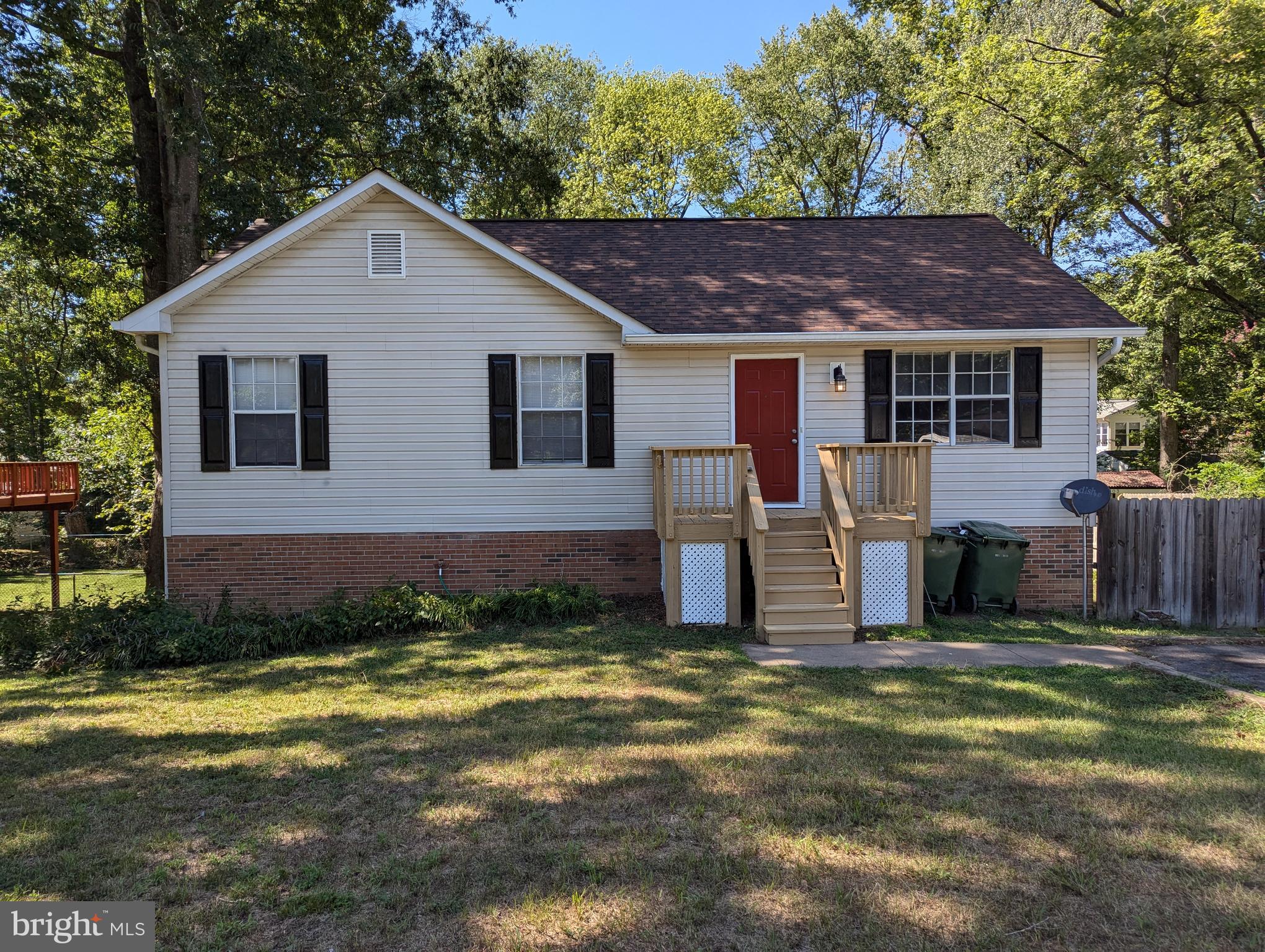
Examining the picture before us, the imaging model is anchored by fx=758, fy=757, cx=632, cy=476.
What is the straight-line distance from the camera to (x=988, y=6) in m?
16.7

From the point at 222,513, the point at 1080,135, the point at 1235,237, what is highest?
the point at 1080,135

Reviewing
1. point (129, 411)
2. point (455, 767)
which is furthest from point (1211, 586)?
point (129, 411)

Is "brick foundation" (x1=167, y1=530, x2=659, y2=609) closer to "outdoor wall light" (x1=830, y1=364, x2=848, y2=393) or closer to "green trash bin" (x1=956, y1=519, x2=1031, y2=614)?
"outdoor wall light" (x1=830, y1=364, x2=848, y2=393)

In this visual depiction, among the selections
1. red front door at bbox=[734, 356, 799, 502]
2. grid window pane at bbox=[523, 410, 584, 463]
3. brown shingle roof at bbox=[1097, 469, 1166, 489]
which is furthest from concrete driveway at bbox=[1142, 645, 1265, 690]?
brown shingle roof at bbox=[1097, 469, 1166, 489]

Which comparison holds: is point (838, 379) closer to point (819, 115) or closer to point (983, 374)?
point (983, 374)

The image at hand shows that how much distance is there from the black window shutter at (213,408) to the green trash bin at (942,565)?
28.2 feet

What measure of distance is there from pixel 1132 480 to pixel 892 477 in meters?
27.7

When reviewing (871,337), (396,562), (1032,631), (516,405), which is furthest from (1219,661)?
(396,562)

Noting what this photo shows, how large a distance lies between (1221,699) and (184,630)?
9.54 meters

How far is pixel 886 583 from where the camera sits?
8445 mm

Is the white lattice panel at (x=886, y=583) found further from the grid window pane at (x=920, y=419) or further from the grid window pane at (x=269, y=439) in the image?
the grid window pane at (x=269, y=439)

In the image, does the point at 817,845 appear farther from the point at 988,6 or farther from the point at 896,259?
the point at 988,6

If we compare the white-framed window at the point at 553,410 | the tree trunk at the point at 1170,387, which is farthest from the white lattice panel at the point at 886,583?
the tree trunk at the point at 1170,387

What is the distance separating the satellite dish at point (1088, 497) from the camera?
9266 millimetres
